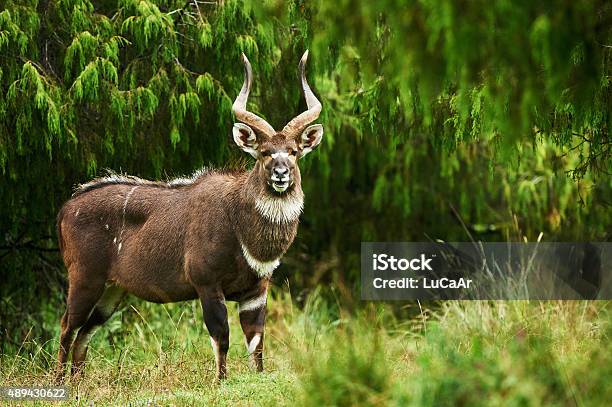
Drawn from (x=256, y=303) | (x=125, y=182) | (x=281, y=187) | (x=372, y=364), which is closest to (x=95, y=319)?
(x=125, y=182)

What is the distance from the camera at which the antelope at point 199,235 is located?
26.7ft

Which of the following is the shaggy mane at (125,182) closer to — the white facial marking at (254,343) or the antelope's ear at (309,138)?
the antelope's ear at (309,138)

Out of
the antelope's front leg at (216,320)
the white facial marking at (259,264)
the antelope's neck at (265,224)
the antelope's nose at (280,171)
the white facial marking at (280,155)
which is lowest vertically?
→ the antelope's front leg at (216,320)

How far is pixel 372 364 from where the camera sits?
5.68 m

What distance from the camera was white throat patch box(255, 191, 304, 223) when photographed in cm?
814

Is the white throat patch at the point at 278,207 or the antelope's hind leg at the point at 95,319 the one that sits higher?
the white throat patch at the point at 278,207

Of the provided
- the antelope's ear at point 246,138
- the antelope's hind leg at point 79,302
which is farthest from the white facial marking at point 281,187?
the antelope's hind leg at point 79,302

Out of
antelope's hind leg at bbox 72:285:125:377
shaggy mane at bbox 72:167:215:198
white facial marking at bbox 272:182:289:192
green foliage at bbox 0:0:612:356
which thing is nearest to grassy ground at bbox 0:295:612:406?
antelope's hind leg at bbox 72:285:125:377

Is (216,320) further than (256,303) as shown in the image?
No

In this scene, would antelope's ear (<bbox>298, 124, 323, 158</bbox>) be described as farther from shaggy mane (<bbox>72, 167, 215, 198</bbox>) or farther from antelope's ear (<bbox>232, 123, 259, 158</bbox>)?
shaggy mane (<bbox>72, 167, 215, 198</bbox>)

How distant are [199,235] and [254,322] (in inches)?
31.8

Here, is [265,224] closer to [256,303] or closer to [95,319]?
[256,303]

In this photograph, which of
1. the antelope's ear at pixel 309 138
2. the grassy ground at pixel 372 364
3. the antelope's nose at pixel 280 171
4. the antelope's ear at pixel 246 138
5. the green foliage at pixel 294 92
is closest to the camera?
the green foliage at pixel 294 92

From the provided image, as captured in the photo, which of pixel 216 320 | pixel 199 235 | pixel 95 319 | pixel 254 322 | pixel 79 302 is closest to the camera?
pixel 216 320
